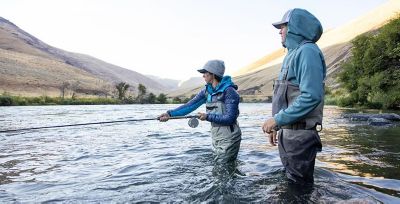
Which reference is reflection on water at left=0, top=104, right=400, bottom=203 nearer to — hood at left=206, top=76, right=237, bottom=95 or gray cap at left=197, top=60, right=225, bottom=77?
hood at left=206, top=76, right=237, bottom=95

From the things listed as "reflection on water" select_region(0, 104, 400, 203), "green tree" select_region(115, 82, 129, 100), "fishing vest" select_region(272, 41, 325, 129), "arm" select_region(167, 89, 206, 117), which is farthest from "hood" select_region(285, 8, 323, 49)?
"green tree" select_region(115, 82, 129, 100)

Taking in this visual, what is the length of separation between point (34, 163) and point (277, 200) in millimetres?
7099

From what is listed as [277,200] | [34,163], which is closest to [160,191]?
[277,200]

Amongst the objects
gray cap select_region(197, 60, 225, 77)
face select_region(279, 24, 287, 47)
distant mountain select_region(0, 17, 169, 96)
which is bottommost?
gray cap select_region(197, 60, 225, 77)

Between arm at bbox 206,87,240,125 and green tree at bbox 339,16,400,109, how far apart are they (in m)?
31.7

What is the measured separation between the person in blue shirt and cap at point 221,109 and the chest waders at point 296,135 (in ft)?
8.33

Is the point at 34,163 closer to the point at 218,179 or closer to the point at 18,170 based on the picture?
the point at 18,170

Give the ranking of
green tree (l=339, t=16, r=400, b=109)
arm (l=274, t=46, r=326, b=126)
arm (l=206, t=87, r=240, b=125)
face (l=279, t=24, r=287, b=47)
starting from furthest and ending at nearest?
green tree (l=339, t=16, r=400, b=109)
arm (l=206, t=87, r=240, b=125)
face (l=279, t=24, r=287, b=47)
arm (l=274, t=46, r=326, b=126)

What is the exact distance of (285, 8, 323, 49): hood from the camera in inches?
190

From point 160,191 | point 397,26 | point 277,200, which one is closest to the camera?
point 277,200

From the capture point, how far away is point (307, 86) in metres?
4.40

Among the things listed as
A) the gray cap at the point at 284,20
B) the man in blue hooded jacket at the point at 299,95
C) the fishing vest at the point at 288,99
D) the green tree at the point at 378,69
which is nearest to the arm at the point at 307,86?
the man in blue hooded jacket at the point at 299,95

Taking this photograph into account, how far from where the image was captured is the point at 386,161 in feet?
30.3

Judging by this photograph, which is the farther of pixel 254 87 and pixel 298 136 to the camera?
pixel 254 87
